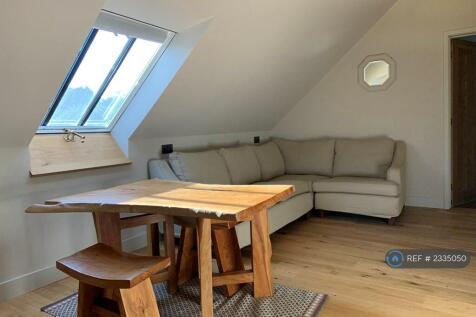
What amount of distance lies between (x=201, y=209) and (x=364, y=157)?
314 centimetres

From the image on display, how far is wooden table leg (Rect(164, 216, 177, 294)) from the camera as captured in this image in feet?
7.63

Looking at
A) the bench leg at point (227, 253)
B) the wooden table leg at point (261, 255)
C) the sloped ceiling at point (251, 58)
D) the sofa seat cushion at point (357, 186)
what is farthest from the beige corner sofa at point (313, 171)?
the wooden table leg at point (261, 255)

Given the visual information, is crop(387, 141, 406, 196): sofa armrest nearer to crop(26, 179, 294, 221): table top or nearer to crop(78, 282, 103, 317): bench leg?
crop(26, 179, 294, 221): table top

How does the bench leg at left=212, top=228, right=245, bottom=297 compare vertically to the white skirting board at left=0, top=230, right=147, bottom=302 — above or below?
above

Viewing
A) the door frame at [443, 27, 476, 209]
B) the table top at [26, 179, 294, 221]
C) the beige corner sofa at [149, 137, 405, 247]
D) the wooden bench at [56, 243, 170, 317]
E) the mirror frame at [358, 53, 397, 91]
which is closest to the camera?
the wooden bench at [56, 243, 170, 317]

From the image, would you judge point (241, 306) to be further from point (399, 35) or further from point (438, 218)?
point (399, 35)

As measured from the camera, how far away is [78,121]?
3.02 meters

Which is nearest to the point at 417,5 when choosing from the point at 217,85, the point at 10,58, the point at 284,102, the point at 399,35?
the point at 399,35

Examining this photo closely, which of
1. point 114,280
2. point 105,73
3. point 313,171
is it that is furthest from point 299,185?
point 114,280

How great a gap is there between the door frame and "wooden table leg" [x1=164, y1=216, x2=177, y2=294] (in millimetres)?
3443

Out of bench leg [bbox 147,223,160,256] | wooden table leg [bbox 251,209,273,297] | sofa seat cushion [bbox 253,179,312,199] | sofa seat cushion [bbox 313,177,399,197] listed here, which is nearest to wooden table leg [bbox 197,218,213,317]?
wooden table leg [bbox 251,209,273,297]

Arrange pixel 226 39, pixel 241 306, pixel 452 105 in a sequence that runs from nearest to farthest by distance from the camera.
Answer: pixel 241 306 → pixel 226 39 → pixel 452 105

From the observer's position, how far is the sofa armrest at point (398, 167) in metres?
3.79

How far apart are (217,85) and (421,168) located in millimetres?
2748
